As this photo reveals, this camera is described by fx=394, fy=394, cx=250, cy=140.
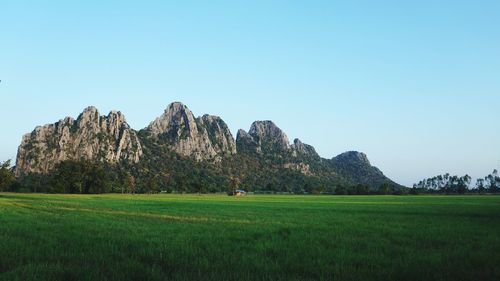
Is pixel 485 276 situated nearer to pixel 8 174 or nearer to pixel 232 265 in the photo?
pixel 232 265

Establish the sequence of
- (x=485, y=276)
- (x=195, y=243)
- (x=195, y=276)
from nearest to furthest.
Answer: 1. (x=195, y=276)
2. (x=485, y=276)
3. (x=195, y=243)

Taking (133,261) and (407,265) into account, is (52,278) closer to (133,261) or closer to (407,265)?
(133,261)

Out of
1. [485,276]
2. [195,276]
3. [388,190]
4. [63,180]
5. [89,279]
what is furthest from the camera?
[388,190]

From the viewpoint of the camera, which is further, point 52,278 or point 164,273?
point 164,273

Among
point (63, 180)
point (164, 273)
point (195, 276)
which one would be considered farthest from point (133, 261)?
point (63, 180)

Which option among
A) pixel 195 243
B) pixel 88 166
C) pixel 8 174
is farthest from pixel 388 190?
pixel 195 243

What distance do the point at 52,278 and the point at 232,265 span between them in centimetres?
353

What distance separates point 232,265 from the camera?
8.59 m

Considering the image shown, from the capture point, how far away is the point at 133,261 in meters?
8.55

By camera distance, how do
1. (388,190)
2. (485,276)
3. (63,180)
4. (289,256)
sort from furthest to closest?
1. (388,190)
2. (63,180)
3. (289,256)
4. (485,276)

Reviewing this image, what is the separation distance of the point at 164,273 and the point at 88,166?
440ft

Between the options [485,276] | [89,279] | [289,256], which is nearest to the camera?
[89,279]

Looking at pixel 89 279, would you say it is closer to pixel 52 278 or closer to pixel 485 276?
pixel 52 278

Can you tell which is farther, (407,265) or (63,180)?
(63,180)
